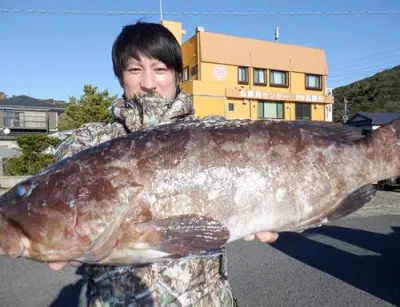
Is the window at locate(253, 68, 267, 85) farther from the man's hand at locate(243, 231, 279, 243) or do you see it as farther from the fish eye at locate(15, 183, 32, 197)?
the fish eye at locate(15, 183, 32, 197)

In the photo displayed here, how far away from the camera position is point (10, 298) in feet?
19.2

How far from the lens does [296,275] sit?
262 inches

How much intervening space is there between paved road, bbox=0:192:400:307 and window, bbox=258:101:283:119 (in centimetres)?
2916

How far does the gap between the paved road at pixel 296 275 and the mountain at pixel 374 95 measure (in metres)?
67.2

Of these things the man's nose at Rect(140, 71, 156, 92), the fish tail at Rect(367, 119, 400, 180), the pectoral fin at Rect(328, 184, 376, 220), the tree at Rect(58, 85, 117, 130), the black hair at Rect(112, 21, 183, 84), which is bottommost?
the pectoral fin at Rect(328, 184, 376, 220)

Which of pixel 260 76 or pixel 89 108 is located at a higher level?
pixel 260 76

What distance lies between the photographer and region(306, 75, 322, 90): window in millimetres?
41316

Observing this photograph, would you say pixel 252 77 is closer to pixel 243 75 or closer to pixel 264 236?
pixel 243 75

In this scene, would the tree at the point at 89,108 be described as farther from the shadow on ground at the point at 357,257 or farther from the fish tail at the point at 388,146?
the fish tail at the point at 388,146

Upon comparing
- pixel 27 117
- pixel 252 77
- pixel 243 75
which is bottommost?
pixel 27 117

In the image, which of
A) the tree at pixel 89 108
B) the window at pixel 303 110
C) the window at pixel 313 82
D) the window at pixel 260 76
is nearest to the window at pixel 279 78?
→ the window at pixel 260 76

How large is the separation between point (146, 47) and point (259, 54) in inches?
1467

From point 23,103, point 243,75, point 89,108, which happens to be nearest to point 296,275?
point 89,108

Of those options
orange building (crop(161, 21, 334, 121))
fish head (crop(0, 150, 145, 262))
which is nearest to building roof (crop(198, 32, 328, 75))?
orange building (crop(161, 21, 334, 121))
